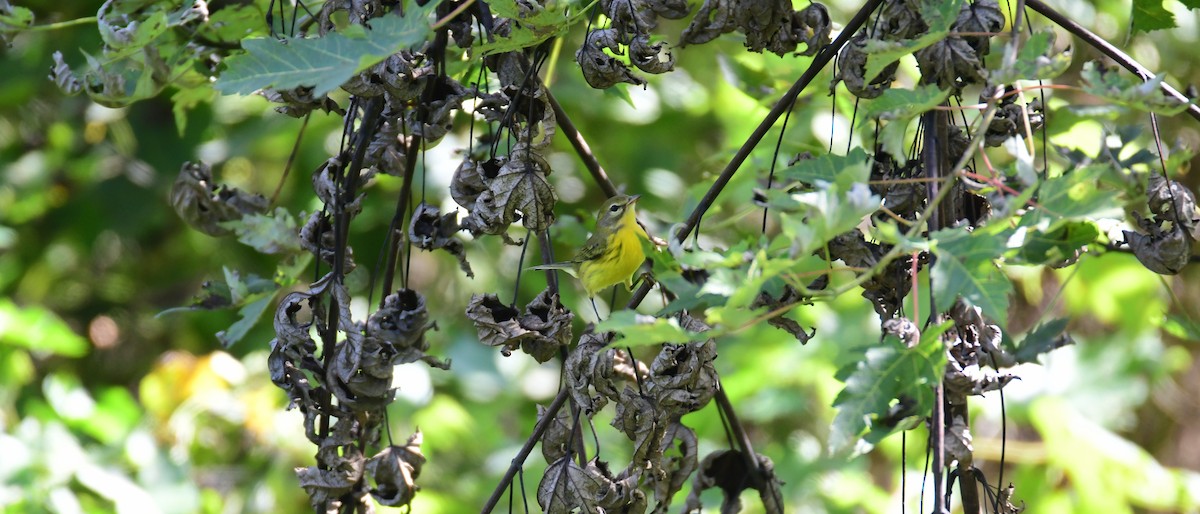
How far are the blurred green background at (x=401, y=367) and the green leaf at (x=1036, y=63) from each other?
886 millimetres

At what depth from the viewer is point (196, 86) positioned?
104cm

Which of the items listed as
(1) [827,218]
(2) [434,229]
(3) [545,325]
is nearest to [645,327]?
(1) [827,218]

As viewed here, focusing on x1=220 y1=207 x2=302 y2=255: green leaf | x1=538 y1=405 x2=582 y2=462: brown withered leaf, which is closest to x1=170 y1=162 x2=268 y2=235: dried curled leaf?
x1=220 y1=207 x2=302 y2=255: green leaf

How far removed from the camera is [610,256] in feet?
3.56

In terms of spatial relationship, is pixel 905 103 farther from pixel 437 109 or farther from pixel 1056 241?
pixel 437 109

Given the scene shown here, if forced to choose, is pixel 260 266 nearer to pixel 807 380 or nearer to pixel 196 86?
pixel 807 380

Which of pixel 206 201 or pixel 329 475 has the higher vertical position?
pixel 206 201

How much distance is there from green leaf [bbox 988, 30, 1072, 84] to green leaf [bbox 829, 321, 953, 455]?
162mm

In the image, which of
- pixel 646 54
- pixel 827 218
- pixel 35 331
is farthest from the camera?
pixel 35 331

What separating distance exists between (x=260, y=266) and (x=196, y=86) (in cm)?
158

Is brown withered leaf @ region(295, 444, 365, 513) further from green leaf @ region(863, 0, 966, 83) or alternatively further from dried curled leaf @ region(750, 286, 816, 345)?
green leaf @ region(863, 0, 966, 83)

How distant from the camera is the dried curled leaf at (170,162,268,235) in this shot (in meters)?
1.00

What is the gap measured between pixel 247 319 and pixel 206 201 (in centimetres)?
15

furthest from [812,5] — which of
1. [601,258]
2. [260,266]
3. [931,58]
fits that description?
[260,266]
